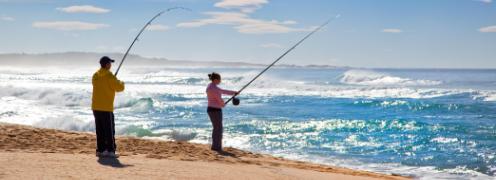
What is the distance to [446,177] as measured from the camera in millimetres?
11266

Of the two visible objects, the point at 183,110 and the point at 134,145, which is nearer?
the point at 134,145

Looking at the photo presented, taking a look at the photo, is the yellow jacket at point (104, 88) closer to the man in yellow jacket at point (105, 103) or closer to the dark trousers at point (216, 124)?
the man in yellow jacket at point (105, 103)

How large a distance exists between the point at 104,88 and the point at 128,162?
92 centimetres

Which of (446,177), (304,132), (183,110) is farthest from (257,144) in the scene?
(183,110)

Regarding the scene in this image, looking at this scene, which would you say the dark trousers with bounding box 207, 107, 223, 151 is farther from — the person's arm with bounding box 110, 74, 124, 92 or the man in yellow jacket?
the person's arm with bounding box 110, 74, 124, 92

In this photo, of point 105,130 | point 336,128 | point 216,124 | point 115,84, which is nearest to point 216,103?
point 216,124

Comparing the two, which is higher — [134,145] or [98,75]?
[98,75]

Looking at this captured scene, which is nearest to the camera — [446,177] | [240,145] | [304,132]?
[446,177]

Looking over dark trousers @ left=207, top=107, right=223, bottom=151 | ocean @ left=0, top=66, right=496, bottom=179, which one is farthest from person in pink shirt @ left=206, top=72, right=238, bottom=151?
ocean @ left=0, top=66, right=496, bottom=179

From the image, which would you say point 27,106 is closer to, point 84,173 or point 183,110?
point 183,110

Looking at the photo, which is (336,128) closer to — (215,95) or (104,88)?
(215,95)

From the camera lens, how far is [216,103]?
31.4 ft

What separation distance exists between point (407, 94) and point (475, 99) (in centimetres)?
604

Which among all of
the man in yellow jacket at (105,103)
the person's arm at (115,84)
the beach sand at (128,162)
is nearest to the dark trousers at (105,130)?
the man in yellow jacket at (105,103)
